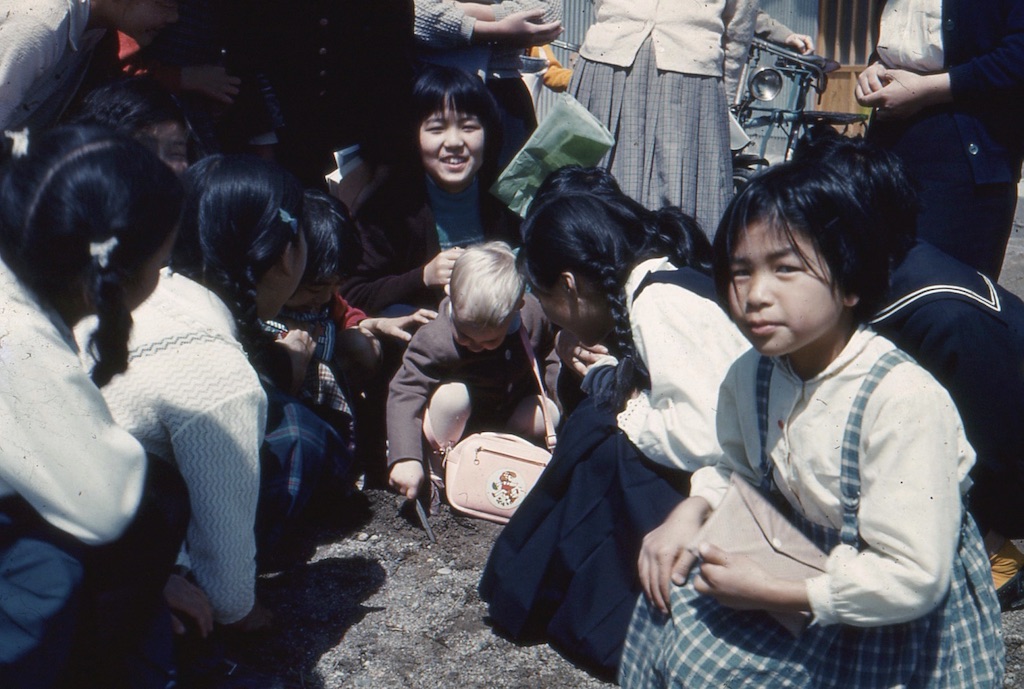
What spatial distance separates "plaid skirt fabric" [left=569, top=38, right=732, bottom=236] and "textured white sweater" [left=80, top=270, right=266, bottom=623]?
222 cm

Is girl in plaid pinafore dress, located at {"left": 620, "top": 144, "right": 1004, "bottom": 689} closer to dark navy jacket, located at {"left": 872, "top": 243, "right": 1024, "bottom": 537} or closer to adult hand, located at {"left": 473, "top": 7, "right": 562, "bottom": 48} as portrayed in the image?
dark navy jacket, located at {"left": 872, "top": 243, "right": 1024, "bottom": 537}

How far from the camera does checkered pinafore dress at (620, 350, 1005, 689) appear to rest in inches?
67.3

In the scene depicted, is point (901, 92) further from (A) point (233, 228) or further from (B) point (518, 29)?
(A) point (233, 228)

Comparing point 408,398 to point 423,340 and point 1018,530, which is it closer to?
point 423,340

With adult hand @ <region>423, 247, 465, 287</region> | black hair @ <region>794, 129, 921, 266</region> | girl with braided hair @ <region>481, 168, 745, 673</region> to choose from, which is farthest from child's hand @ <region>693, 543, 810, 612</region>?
adult hand @ <region>423, 247, 465, 287</region>

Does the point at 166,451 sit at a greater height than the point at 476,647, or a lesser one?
greater

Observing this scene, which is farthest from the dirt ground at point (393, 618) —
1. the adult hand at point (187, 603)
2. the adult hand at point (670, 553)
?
the adult hand at point (670, 553)

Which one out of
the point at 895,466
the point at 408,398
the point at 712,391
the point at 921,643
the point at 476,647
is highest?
the point at 895,466

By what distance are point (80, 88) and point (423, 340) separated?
1.25m

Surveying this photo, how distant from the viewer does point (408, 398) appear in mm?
3105

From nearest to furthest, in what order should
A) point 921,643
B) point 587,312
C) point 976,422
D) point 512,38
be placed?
point 921,643
point 976,422
point 587,312
point 512,38

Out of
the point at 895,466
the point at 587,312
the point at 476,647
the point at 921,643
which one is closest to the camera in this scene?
the point at 895,466

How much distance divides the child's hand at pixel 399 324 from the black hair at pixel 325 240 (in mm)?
341

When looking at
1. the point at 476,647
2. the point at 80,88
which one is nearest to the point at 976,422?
the point at 476,647
